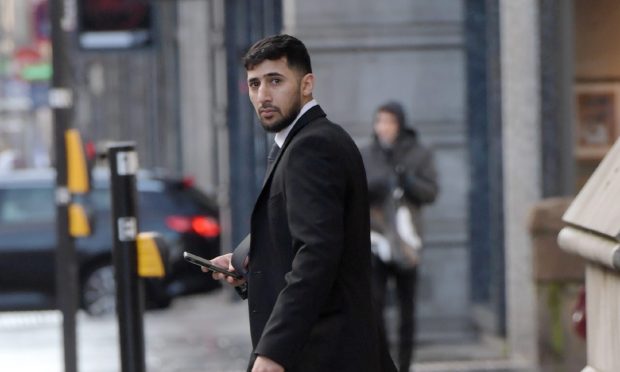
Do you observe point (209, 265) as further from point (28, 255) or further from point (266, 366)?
point (28, 255)

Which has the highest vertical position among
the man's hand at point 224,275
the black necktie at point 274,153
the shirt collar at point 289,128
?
the shirt collar at point 289,128

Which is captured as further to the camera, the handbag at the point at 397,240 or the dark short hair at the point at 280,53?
the handbag at the point at 397,240

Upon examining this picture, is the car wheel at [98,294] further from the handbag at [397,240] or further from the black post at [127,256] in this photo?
the black post at [127,256]

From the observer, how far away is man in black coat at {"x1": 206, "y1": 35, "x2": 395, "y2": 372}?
4.58 meters

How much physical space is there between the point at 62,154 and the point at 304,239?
5841mm

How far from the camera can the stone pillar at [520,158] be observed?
10836 millimetres

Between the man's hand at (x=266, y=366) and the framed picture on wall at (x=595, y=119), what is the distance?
561 centimetres

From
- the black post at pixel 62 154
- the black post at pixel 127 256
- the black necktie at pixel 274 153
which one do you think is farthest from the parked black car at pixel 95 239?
the black necktie at pixel 274 153

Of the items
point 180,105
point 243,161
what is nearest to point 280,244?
point 243,161

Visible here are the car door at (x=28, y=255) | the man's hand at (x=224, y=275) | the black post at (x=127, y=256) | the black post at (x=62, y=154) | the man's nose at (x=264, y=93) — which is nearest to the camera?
the man's nose at (x=264, y=93)

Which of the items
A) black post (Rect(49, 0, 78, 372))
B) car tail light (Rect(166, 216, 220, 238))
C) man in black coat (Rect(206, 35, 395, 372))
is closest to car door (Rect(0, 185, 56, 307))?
car tail light (Rect(166, 216, 220, 238))

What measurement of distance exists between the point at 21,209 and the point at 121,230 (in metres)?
10.9

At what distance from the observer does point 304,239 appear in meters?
4.58

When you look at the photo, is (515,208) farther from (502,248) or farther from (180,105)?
(180,105)
